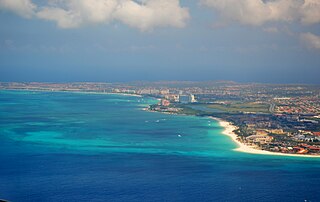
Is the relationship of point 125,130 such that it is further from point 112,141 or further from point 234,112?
point 234,112

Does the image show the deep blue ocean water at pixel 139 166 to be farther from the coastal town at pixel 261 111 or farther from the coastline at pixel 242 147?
the coastal town at pixel 261 111

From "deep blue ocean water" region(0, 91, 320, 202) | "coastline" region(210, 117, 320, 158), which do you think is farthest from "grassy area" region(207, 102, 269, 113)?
"deep blue ocean water" region(0, 91, 320, 202)

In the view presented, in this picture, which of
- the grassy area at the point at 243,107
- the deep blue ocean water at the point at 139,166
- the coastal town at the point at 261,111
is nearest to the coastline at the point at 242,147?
the coastal town at the point at 261,111

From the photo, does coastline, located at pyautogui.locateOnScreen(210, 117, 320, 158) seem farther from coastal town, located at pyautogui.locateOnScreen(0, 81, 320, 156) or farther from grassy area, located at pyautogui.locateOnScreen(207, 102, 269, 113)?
grassy area, located at pyautogui.locateOnScreen(207, 102, 269, 113)

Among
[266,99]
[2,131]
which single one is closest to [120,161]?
[2,131]

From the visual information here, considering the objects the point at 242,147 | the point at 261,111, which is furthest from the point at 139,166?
the point at 261,111
